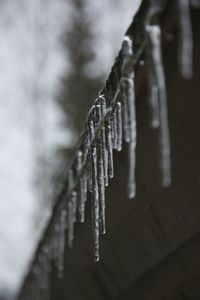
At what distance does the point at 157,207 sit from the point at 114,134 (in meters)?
0.38

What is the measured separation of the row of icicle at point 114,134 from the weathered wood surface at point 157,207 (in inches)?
2.0

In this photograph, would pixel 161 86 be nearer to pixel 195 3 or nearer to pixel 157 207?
pixel 195 3

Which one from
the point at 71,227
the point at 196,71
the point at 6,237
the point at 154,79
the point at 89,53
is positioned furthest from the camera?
the point at 6,237

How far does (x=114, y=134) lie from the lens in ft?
5.33

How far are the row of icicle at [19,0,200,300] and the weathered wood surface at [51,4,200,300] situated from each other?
5 cm

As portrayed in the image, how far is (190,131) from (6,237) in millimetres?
22074

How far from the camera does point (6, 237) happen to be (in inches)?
889

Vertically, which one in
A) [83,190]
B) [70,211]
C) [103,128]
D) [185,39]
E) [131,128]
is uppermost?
[70,211]

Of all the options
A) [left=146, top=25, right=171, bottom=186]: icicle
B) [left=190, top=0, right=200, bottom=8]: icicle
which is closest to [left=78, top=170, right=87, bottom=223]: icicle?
[left=146, top=25, right=171, bottom=186]: icicle

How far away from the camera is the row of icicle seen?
106 cm

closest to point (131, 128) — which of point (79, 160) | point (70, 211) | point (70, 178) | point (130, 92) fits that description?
point (130, 92)

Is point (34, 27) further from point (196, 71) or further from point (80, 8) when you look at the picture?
point (196, 71)

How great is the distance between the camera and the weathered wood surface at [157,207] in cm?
139

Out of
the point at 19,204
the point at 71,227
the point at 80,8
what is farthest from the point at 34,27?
the point at 71,227
